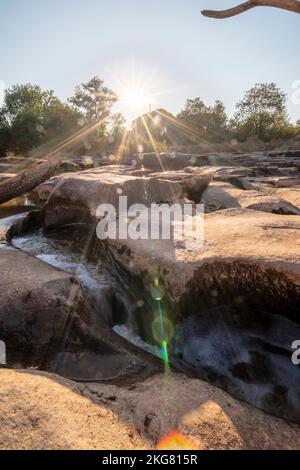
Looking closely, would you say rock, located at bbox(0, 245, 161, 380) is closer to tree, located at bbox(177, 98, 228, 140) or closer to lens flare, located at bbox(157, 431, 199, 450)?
lens flare, located at bbox(157, 431, 199, 450)


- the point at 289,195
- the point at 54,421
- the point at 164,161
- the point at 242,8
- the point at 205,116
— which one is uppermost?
the point at 205,116

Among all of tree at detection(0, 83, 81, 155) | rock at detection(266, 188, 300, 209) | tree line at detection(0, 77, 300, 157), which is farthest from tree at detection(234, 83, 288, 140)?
rock at detection(266, 188, 300, 209)

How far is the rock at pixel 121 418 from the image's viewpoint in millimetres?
1101

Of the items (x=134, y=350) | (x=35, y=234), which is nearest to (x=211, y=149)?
(x=35, y=234)

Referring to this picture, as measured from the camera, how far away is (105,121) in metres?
59.5

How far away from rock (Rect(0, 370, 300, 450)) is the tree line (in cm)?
3132

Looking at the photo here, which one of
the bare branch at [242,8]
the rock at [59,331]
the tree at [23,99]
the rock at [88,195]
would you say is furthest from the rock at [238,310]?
the tree at [23,99]

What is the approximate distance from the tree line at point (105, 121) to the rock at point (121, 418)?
3132 centimetres

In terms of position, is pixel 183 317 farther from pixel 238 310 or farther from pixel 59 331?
pixel 59 331

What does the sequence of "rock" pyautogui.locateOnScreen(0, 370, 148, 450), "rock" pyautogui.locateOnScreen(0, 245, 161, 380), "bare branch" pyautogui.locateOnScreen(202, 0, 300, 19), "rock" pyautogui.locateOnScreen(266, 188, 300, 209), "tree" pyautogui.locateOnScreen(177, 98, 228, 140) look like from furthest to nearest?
1. "tree" pyautogui.locateOnScreen(177, 98, 228, 140)
2. "rock" pyautogui.locateOnScreen(266, 188, 300, 209)
3. "bare branch" pyautogui.locateOnScreen(202, 0, 300, 19)
4. "rock" pyautogui.locateOnScreen(0, 245, 161, 380)
5. "rock" pyautogui.locateOnScreen(0, 370, 148, 450)

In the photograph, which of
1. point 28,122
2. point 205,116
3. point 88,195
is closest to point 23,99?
point 28,122

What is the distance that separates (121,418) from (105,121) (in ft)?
208

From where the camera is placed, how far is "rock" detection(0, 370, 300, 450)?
3.61ft

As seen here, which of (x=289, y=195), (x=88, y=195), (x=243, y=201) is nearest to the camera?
(x=88, y=195)
